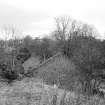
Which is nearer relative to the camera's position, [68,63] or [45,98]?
[45,98]

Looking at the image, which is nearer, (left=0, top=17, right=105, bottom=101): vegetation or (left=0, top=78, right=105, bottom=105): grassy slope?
(left=0, top=78, right=105, bottom=105): grassy slope

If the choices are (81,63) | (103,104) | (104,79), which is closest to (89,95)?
(103,104)

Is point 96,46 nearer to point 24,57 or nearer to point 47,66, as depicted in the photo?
point 47,66

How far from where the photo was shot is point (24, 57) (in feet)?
90.7

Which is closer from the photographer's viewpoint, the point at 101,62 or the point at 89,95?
the point at 89,95

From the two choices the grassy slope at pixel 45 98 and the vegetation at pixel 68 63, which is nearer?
the grassy slope at pixel 45 98

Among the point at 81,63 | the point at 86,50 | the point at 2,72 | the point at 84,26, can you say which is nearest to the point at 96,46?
the point at 86,50

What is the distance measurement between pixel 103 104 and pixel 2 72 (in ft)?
42.7

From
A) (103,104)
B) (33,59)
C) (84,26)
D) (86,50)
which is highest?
(84,26)

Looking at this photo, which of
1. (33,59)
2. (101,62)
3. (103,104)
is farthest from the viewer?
(33,59)

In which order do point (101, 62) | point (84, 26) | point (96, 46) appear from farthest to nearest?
point (84, 26) < point (96, 46) < point (101, 62)

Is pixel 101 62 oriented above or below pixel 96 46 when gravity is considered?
below

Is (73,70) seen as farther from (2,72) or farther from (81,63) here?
(2,72)

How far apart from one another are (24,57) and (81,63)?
1790 cm
